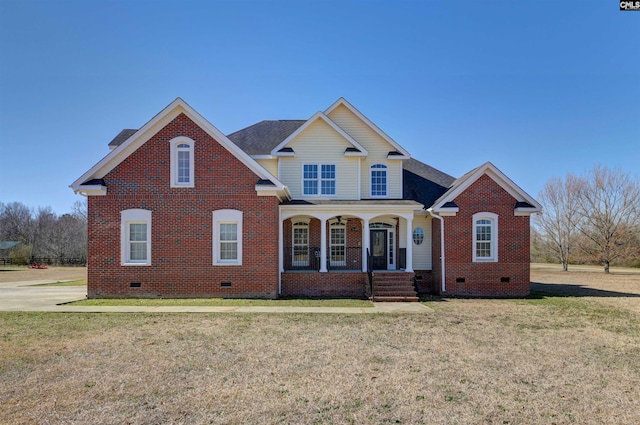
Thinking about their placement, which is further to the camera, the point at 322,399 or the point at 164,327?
the point at 164,327

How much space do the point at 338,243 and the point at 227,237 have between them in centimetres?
553

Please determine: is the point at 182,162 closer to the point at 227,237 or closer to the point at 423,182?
the point at 227,237

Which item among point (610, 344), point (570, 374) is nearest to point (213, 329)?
point (570, 374)

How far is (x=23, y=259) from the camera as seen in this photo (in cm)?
4644

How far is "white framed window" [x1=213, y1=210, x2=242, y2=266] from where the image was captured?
15.8 m

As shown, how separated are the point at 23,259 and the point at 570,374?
55.9m

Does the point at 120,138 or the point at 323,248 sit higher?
the point at 120,138

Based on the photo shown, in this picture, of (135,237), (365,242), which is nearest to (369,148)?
(365,242)

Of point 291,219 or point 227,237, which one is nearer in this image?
point 227,237

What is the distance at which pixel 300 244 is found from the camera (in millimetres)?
18625

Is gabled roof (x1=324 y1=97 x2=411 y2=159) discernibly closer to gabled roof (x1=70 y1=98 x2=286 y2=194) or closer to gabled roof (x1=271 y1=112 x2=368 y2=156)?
gabled roof (x1=271 y1=112 x2=368 y2=156)

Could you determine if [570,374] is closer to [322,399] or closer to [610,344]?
[610,344]

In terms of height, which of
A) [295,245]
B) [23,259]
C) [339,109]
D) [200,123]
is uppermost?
[339,109]

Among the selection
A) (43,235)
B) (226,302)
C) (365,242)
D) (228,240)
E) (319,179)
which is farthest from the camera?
(43,235)
